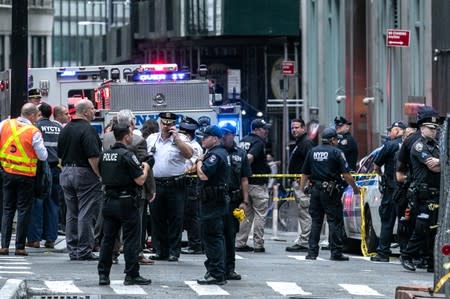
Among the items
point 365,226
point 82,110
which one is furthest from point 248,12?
point 82,110

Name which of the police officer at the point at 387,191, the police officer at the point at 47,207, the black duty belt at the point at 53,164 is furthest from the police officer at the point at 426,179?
the black duty belt at the point at 53,164

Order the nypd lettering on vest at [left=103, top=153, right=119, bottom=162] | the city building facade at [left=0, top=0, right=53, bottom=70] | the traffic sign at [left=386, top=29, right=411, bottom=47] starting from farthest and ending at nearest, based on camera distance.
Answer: the city building facade at [left=0, top=0, right=53, bottom=70] < the traffic sign at [left=386, top=29, right=411, bottom=47] < the nypd lettering on vest at [left=103, top=153, right=119, bottom=162]

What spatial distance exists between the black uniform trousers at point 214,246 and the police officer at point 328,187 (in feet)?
14.9

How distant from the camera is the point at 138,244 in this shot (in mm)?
16078

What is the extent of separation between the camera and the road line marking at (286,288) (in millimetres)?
15688

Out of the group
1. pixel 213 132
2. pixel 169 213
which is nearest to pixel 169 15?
pixel 169 213

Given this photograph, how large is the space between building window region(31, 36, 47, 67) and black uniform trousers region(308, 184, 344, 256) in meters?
62.1

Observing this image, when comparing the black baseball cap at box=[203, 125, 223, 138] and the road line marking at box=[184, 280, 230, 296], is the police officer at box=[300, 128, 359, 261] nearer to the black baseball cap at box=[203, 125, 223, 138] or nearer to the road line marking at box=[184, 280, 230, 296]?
the black baseball cap at box=[203, 125, 223, 138]

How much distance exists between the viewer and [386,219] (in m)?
20.8

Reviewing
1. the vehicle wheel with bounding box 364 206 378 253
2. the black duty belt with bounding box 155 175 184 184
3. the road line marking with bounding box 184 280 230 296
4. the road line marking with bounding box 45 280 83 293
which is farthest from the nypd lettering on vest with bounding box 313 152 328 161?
the road line marking with bounding box 45 280 83 293

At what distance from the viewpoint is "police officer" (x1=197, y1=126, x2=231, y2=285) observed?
16.4m

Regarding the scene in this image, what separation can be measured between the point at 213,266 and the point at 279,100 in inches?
1406

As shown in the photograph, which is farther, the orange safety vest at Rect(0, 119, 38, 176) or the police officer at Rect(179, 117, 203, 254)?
the police officer at Rect(179, 117, 203, 254)

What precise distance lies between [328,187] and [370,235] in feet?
6.78
